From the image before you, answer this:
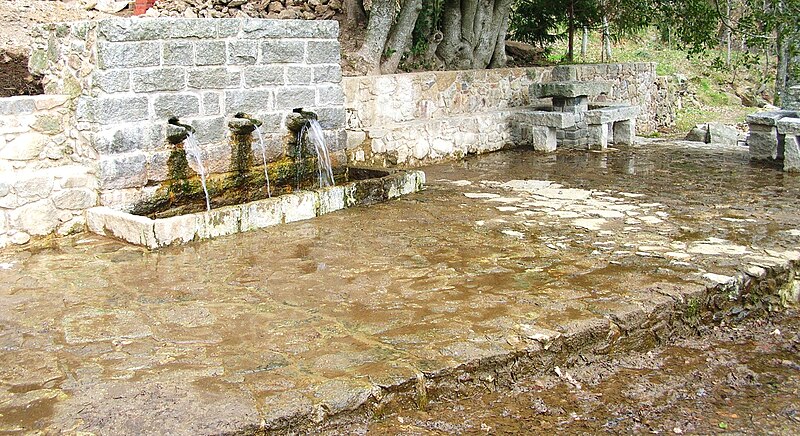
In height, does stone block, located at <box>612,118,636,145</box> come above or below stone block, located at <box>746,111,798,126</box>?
below

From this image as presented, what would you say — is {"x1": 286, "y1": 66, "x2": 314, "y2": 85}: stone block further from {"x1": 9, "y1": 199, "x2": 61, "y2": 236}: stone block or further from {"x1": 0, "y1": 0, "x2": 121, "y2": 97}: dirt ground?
{"x1": 9, "y1": 199, "x2": 61, "y2": 236}: stone block

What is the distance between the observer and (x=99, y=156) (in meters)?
6.14

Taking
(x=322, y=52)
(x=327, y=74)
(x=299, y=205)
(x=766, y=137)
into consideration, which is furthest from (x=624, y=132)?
(x=299, y=205)

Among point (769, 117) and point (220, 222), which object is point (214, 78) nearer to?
point (220, 222)

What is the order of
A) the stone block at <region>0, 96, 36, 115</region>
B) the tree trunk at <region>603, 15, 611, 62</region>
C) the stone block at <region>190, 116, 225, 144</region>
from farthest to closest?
the tree trunk at <region>603, 15, 611, 62</region>, the stone block at <region>190, 116, 225, 144</region>, the stone block at <region>0, 96, 36, 115</region>

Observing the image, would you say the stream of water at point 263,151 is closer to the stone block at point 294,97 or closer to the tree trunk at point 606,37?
the stone block at point 294,97

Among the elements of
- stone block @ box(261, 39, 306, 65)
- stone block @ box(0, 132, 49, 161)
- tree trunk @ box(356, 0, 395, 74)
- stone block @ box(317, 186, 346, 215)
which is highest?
tree trunk @ box(356, 0, 395, 74)

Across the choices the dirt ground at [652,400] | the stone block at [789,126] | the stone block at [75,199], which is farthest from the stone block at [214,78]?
the stone block at [789,126]

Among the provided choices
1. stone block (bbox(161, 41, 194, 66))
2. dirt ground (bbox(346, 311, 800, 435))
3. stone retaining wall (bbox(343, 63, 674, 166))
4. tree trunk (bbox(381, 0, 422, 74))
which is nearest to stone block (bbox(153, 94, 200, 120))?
stone block (bbox(161, 41, 194, 66))

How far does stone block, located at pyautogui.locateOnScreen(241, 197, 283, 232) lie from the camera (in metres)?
6.48

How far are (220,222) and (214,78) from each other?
4.44 feet

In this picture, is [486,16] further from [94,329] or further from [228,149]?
[94,329]

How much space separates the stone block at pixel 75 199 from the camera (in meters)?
6.19

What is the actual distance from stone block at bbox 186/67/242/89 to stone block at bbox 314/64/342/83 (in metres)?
0.90
